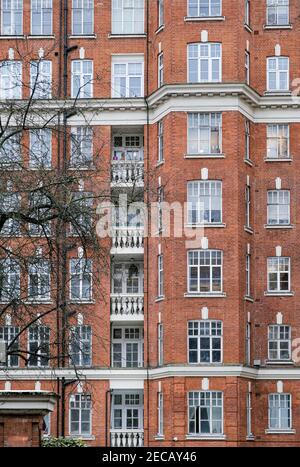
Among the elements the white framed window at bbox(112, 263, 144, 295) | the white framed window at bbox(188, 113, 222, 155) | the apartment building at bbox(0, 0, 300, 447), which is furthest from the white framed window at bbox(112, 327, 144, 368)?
the white framed window at bbox(188, 113, 222, 155)

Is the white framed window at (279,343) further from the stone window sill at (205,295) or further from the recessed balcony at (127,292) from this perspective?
the recessed balcony at (127,292)

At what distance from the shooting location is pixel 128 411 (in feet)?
204

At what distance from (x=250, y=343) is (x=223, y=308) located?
2.60 metres

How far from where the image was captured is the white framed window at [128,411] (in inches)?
2438

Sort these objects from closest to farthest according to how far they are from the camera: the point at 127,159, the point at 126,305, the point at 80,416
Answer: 1. the point at 80,416
2. the point at 126,305
3. the point at 127,159

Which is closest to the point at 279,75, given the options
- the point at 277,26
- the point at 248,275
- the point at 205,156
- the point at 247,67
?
the point at 247,67

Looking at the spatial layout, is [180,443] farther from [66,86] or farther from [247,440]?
[66,86]

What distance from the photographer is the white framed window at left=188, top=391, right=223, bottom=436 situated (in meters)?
58.4

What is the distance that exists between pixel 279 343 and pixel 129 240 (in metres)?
8.43

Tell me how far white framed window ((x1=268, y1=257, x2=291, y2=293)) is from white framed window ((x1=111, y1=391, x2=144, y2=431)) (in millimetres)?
8003

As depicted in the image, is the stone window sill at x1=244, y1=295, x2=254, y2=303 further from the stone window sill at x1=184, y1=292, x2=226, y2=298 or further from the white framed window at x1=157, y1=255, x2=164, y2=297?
the white framed window at x1=157, y1=255, x2=164, y2=297

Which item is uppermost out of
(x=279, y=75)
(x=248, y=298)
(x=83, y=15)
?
(x=83, y=15)

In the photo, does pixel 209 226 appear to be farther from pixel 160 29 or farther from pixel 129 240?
pixel 160 29
